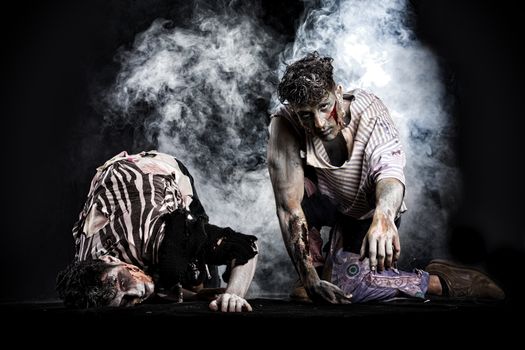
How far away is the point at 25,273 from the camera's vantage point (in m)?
5.66

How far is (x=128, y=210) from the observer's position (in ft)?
12.4

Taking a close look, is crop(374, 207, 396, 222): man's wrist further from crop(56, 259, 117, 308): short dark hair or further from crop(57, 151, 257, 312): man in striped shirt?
crop(56, 259, 117, 308): short dark hair

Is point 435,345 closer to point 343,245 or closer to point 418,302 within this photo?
point 418,302

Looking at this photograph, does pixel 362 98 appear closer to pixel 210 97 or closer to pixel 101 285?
pixel 101 285

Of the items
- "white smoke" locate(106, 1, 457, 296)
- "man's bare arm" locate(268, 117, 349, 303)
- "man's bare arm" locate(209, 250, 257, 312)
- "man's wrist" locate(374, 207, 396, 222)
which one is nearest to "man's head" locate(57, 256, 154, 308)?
"man's bare arm" locate(209, 250, 257, 312)

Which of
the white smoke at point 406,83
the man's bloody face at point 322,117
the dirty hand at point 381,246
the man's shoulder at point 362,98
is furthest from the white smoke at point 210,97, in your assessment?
the dirty hand at point 381,246

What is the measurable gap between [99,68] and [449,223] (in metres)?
2.87

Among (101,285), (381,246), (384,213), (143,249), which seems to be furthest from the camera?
(143,249)

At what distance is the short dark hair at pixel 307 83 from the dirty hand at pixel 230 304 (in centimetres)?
91

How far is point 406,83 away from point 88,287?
315 cm

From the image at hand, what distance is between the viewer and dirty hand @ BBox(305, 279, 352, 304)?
139 inches

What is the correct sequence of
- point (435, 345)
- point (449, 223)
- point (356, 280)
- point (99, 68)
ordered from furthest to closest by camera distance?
point (99, 68)
point (449, 223)
point (356, 280)
point (435, 345)

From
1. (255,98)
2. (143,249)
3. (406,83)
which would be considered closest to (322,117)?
(143,249)

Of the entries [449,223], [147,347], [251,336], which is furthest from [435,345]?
[449,223]
